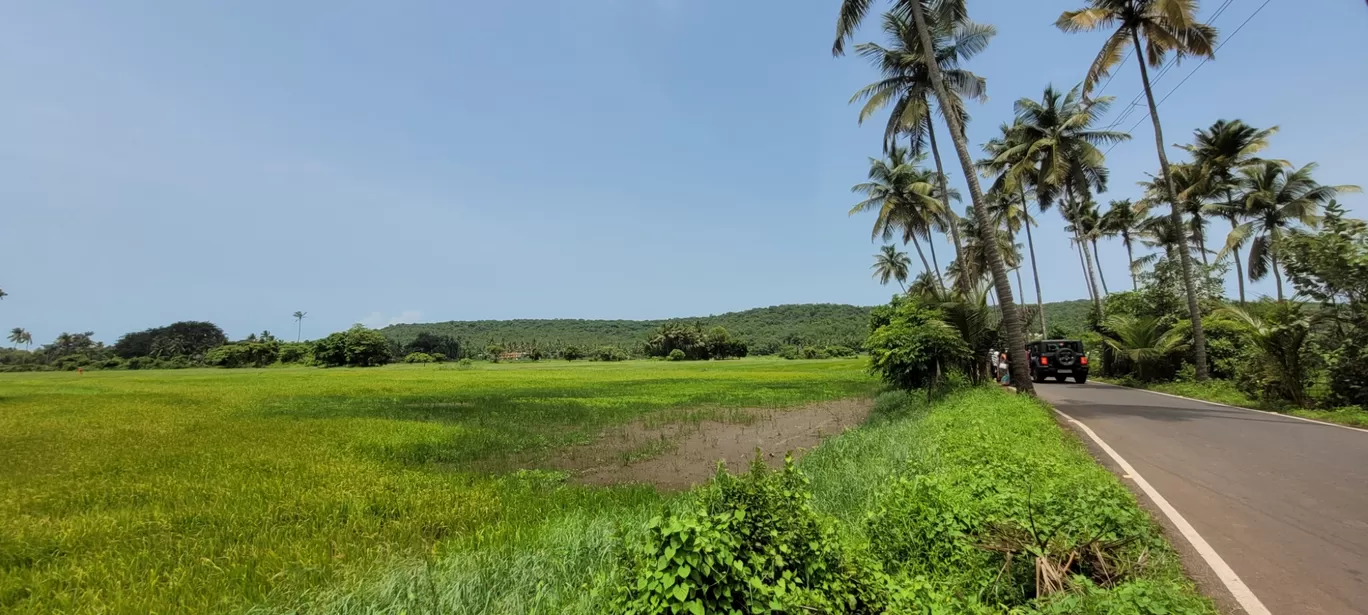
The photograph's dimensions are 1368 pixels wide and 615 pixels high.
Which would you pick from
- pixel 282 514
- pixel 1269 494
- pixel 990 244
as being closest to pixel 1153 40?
pixel 990 244

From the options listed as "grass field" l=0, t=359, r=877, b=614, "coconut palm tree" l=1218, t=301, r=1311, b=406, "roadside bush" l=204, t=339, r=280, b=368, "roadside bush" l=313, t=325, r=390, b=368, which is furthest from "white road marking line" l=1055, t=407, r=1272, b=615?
"roadside bush" l=204, t=339, r=280, b=368

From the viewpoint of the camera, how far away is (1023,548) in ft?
11.5

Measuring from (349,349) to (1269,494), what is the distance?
3409 inches

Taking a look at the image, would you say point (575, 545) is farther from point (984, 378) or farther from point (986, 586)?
point (984, 378)

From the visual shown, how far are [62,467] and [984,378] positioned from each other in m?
21.1

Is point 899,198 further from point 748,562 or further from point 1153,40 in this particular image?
point 748,562

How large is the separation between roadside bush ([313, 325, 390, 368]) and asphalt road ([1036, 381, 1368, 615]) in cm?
8243

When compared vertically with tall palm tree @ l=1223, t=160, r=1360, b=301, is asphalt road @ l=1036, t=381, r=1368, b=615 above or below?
below

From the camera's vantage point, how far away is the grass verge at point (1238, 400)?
402 inches

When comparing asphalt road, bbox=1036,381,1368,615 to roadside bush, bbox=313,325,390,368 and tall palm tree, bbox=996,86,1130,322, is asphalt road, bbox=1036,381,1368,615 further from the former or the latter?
roadside bush, bbox=313,325,390,368

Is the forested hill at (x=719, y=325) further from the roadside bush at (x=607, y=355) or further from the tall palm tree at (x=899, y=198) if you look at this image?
the tall palm tree at (x=899, y=198)

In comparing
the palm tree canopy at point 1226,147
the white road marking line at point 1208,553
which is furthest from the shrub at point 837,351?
the white road marking line at point 1208,553

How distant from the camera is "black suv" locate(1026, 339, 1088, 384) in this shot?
74.6ft

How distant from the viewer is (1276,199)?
974 inches
